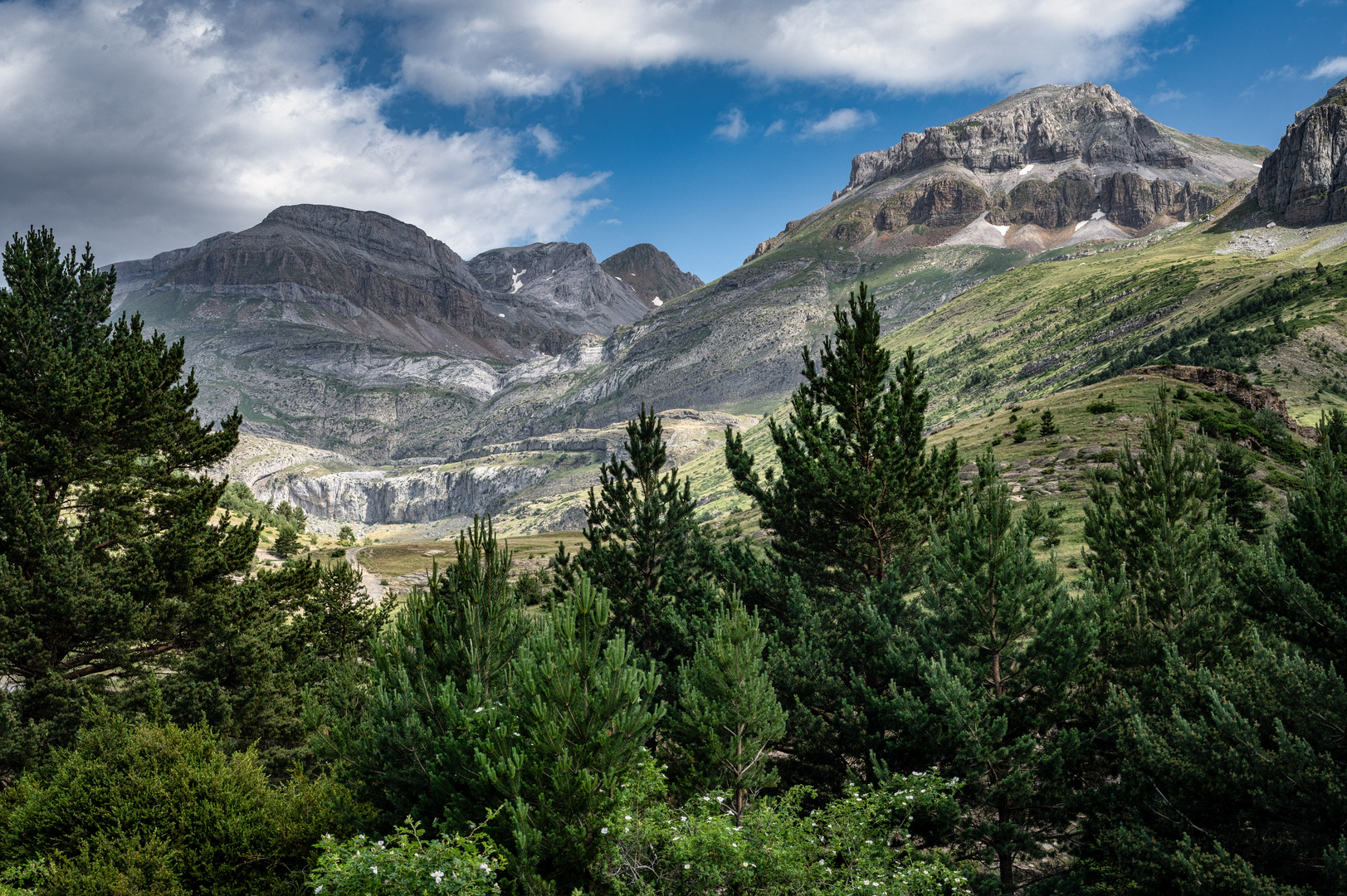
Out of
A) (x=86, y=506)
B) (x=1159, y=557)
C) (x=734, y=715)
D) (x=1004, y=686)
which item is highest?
(x=86, y=506)

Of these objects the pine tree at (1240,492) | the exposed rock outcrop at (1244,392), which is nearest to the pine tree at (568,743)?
the pine tree at (1240,492)

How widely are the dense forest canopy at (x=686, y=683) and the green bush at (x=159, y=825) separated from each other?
A: 0.20ft

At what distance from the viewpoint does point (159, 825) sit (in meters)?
11.2

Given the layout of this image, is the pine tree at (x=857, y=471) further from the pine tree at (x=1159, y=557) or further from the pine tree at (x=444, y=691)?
the pine tree at (x=444, y=691)

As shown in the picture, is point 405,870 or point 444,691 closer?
point 405,870

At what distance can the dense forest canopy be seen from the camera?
33.0ft

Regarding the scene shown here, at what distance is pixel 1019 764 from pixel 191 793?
1534 cm

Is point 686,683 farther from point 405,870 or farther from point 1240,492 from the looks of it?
point 1240,492

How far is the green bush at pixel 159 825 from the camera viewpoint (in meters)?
10.4

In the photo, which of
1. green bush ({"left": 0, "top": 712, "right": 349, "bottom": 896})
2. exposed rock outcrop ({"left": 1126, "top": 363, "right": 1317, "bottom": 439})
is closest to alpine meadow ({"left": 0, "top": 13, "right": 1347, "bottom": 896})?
green bush ({"left": 0, "top": 712, "right": 349, "bottom": 896})

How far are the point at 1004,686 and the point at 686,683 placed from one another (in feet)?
22.5

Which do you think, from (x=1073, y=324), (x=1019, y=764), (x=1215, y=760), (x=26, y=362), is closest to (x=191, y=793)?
(x=26, y=362)

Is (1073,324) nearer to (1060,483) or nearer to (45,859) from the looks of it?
(1060,483)

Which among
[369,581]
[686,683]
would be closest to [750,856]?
[686,683]
